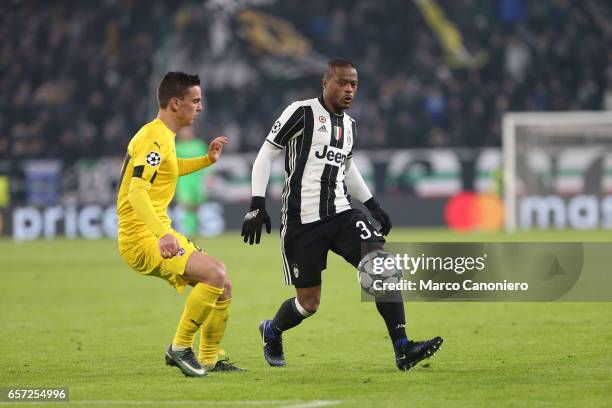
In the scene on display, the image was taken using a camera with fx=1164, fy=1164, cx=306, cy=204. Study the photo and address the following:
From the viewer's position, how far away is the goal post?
75.8 ft

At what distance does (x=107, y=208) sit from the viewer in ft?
79.9

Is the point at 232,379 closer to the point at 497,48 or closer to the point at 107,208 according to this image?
the point at 107,208

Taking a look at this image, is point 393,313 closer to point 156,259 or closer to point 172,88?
point 156,259

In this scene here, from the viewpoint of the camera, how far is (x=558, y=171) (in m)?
23.5

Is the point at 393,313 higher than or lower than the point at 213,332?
higher

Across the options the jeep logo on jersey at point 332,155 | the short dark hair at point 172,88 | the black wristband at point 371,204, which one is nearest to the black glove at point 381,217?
the black wristband at point 371,204

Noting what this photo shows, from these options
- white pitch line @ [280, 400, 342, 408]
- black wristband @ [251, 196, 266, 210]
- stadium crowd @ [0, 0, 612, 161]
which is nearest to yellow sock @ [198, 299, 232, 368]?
black wristband @ [251, 196, 266, 210]

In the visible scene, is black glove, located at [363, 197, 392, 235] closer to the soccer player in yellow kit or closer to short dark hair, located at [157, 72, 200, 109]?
the soccer player in yellow kit

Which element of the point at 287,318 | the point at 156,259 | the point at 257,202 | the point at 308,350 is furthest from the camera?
the point at 308,350

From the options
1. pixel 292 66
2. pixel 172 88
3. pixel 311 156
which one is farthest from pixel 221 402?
pixel 292 66

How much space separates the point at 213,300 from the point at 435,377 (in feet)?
4.60

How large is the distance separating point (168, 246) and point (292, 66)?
2184cm

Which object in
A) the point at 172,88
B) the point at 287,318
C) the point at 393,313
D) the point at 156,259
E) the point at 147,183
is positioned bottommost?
the point at 287,318

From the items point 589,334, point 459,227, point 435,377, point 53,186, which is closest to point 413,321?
point 589,334
